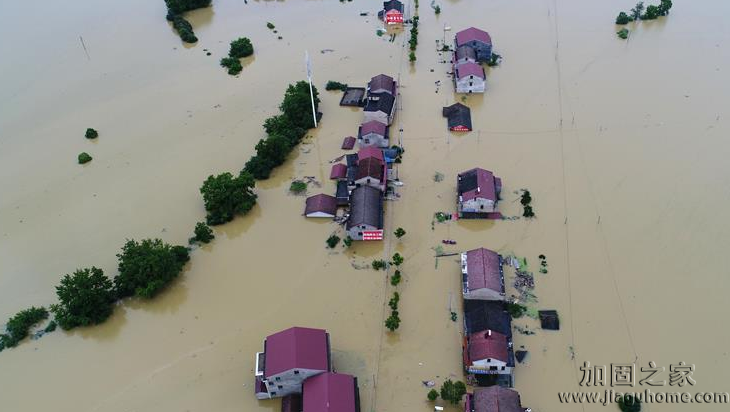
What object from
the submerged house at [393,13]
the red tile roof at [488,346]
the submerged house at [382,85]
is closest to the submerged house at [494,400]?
the red tile roof at [488,346]

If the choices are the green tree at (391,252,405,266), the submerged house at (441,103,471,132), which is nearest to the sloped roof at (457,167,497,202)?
the green tree at (391,252,405,266)

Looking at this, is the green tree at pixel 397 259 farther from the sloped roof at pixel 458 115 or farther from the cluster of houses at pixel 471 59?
the cluster of houses at pixel 471 59

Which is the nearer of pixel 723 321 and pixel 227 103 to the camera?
pixel 723 321

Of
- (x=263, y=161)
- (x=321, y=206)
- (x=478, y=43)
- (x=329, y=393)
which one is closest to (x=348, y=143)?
(x=263, y=161)

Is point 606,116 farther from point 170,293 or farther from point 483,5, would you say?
point 170,293

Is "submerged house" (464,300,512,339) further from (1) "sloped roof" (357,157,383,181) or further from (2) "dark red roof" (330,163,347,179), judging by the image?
(2) "dark red roof" (330,163,347,179)

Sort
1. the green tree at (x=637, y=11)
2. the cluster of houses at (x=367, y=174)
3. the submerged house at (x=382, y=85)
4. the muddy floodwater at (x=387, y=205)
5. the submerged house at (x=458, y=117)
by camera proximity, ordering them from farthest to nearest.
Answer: the green tree at (x=637, y=11), the submerged house at (x=382, y=85), the submerged house at (x=458, y=117), the cluster of houses at (x=367, y=174), the muddy floodwater at (x=387, y=205)

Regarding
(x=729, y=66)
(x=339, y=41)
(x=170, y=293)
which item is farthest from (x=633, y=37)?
(x=170, y=293)
